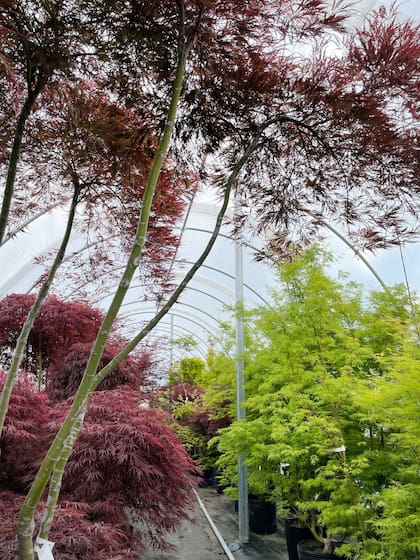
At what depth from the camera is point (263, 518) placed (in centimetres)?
501

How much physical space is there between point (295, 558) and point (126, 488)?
8.11 feet

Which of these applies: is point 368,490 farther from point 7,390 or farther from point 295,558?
point 7,390

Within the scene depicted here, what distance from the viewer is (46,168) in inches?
84.3

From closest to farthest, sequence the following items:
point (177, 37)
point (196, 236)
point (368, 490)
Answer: point (177, 37) < point (368, 490) < point (196, 236)

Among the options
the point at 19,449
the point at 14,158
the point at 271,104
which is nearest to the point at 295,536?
the point at 19,449

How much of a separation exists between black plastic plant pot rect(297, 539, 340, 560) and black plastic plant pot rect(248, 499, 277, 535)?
131 centimetres

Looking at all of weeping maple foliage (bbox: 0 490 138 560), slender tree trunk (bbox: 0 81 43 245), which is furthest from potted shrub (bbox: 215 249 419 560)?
slender tree trunk (bbox: 0 81 43 245)

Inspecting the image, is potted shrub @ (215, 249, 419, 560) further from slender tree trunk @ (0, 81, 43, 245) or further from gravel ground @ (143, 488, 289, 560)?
slender tree trunk @ (0, 81, 43, 245)

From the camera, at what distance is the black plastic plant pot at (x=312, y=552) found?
11.0 feet

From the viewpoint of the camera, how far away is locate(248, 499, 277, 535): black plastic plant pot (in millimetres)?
4996

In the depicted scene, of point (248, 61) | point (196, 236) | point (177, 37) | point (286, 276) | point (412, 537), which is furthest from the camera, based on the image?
point (196, 236)

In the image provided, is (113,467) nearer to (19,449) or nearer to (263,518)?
(19,449)

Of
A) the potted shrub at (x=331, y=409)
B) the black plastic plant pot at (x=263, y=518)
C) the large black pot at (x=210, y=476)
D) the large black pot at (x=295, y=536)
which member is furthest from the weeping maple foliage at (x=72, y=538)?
the large black pot at (x=210, y=476)

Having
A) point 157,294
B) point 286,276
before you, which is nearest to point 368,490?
point 286,276
